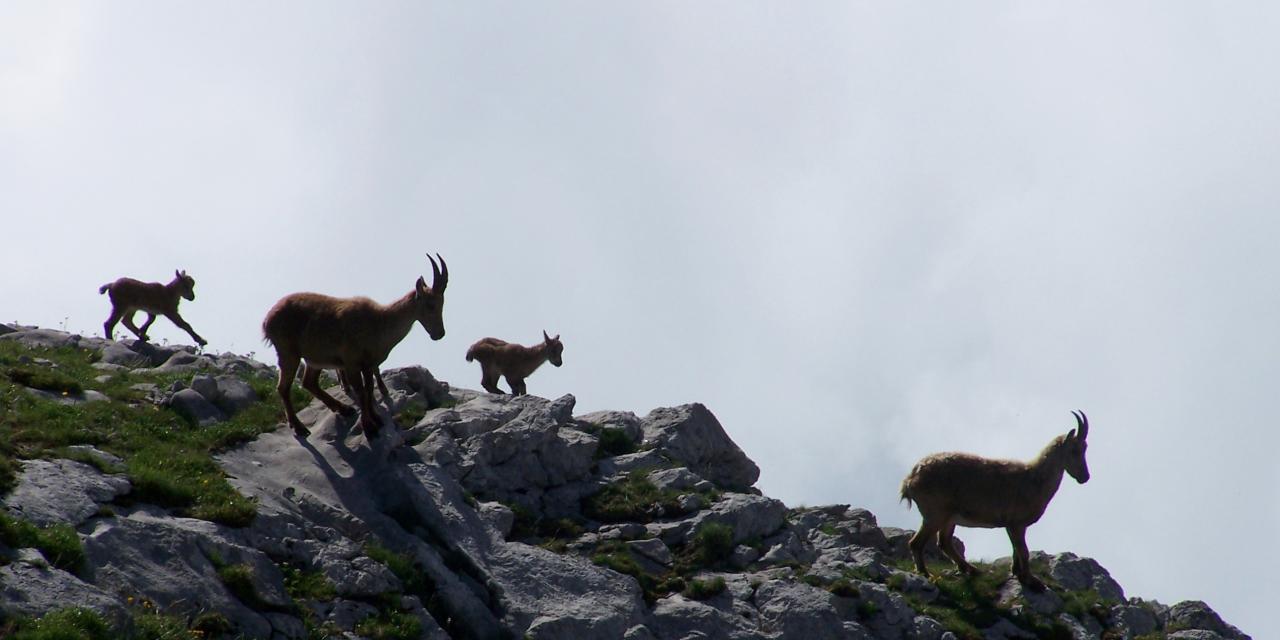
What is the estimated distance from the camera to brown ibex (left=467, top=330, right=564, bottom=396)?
29.9m

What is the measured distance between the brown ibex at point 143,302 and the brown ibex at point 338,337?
9.24 metres

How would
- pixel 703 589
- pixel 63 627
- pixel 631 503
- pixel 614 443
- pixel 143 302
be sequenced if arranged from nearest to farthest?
pixel 63 627
pixel 703 589
pixel 631 503
pixel 614 443
pixel 143 302

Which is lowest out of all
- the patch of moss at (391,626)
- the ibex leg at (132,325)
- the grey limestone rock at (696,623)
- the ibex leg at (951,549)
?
the patch of moss at (391,626)

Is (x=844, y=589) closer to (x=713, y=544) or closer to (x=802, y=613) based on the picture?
(x=802, y=613)

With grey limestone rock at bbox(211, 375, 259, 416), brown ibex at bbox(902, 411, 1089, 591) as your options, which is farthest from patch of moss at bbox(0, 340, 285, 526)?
brown ibex at bbox(902, 411, 1089, 591)

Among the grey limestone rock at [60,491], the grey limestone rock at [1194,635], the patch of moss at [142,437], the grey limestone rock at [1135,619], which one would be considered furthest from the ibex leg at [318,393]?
the grey limestone rock at [1194,635]

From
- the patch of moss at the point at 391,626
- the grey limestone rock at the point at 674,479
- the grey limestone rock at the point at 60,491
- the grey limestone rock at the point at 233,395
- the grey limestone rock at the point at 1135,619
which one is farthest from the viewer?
the grey limestone rock at the point at 674,479

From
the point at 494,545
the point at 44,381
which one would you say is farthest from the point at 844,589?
the point at 44,381

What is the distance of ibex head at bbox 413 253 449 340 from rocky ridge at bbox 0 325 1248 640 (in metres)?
1.44

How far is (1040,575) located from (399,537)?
1014 cm

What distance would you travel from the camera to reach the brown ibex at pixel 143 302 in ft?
84.0

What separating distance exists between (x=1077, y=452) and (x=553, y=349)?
16.4 m

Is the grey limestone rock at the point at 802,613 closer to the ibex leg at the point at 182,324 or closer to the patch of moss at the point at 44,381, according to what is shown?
the patch of moss at the point at 44,381

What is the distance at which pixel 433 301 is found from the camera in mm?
18078
